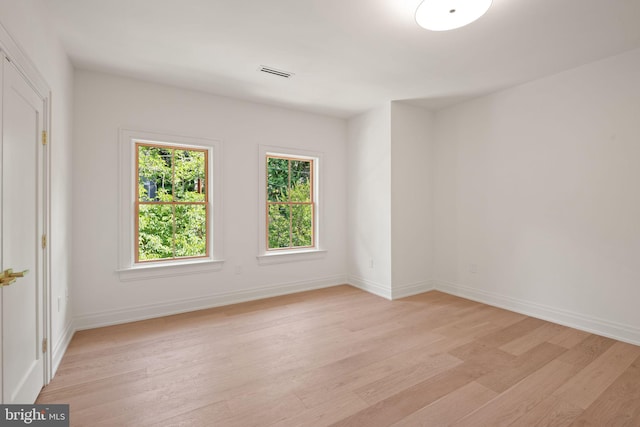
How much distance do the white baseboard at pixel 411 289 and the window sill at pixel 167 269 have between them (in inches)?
95.6

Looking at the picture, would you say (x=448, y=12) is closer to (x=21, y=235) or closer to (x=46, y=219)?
(x=21, y=235)

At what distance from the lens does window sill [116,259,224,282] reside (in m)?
3.44

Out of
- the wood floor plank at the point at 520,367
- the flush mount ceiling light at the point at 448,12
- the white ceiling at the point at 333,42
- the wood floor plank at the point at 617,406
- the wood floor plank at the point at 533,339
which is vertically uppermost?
the white ceiling at the point at 333,42

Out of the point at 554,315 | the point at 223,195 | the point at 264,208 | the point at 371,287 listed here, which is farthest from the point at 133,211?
the point at 554,315

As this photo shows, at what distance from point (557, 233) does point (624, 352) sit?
1213mm

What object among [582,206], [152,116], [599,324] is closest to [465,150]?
[582,206]

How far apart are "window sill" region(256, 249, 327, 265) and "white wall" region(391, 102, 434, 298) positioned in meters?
1.19

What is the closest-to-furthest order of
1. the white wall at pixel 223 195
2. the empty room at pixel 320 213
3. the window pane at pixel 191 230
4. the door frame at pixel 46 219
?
the empty room at pixel 320 213
the door frame at pixel 46 219
the white wall at pixel 223 195
the window pane at pixel 191 230

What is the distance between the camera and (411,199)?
14.7 ft

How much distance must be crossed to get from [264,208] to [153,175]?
1455 mm

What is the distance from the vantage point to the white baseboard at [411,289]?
429 centimetres

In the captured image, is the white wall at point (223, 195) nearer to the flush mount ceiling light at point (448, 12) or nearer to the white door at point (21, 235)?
the white door at point (21, 235)

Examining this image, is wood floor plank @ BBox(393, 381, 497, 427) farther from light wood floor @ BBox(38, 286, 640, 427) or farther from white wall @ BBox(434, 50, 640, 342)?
white wall @ BBox(434, 50, 640, 342)

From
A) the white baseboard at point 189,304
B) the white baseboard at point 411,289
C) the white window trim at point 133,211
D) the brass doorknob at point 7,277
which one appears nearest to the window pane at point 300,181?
the white window trim at point 133,211
